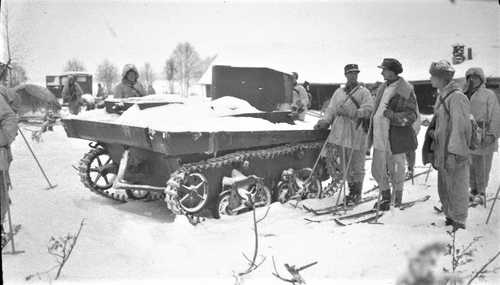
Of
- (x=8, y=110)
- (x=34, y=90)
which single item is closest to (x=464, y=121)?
(x=8, y=110)

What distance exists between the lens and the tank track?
5695mm

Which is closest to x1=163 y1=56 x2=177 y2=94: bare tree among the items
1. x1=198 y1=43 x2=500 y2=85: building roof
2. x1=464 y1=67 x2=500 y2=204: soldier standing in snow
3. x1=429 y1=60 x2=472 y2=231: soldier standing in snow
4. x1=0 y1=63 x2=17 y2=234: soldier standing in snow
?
x1=198 y1=43 x2=500 y2=85: building roof

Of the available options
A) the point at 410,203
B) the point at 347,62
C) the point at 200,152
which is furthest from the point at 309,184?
the point at 347,62

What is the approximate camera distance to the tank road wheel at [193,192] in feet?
19.7

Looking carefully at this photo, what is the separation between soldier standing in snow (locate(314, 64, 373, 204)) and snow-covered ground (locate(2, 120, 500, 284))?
1039mm

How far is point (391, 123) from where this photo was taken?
606 centimetres

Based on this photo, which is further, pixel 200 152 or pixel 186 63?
pixel 186 63

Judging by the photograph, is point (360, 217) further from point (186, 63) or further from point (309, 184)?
point (186, 63)

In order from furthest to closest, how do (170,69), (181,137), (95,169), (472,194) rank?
(170,69), (95,169), (472,194), (181,137)

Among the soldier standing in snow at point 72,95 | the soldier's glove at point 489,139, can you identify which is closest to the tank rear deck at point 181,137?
the soldier's glove at point 489,139

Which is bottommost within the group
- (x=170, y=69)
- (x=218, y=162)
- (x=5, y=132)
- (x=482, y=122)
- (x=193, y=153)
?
(x=218, y=162)

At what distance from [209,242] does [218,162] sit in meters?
1.28

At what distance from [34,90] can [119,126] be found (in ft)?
40.1

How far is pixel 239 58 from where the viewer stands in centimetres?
3197
